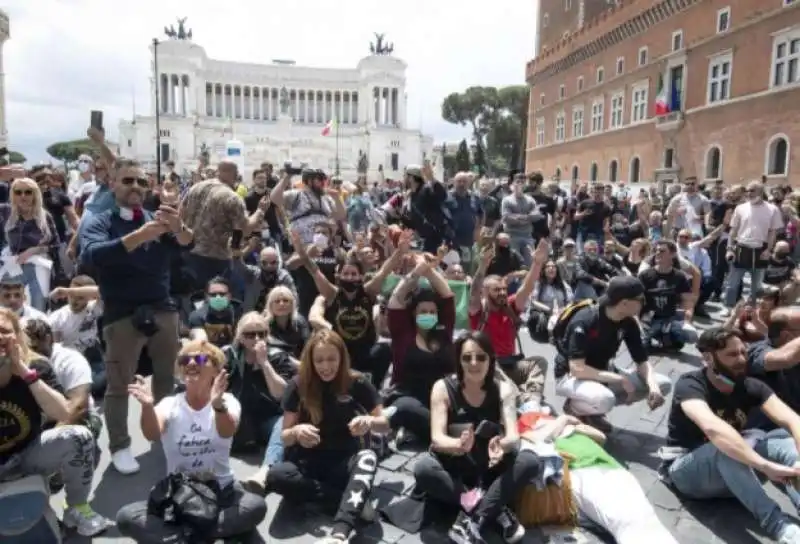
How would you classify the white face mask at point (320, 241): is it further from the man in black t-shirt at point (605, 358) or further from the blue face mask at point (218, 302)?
the man in black t-shirt at point (605, 358)

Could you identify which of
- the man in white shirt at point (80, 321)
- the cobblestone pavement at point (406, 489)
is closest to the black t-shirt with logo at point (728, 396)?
the cobblestone pavement at point (406, 489)

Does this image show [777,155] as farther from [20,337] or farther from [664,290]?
[20,337]

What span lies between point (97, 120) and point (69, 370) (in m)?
2.74

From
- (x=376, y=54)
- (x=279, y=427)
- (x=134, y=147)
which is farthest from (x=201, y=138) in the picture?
(x=279, y=427)

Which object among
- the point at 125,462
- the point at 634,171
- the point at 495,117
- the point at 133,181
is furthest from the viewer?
the point at 495,117

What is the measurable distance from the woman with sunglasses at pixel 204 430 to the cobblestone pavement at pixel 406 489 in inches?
11.6

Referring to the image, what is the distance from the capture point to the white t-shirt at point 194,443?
3.34 metres

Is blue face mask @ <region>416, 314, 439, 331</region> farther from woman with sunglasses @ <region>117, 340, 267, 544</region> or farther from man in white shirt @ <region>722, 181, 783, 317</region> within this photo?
man in white shirt @ <region>722, 181, 783, 317</region>

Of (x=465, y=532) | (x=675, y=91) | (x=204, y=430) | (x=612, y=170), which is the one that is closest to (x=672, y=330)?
(x=465, y=532)

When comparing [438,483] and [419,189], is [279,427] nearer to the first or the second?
[438,483]

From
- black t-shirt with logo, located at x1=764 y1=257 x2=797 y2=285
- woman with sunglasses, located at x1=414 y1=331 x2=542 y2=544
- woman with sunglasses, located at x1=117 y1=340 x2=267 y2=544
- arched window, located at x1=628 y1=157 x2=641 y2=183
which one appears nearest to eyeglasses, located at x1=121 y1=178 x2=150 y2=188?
woman with sunglasses, located at x1=117 y1=340 x2=267 y2=544

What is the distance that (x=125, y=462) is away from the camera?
4039 millimetres

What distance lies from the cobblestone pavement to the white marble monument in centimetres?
6517

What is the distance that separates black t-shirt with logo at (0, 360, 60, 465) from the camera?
297 cm
